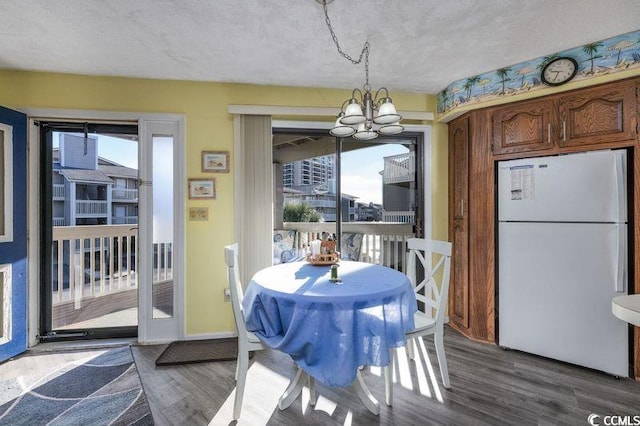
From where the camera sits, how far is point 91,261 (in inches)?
144

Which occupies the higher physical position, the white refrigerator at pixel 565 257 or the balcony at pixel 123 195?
the balcony at pixel 123 195

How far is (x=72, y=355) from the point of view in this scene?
2.55 meters

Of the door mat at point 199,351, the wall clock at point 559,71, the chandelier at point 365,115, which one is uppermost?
the wall clock at point 559,71

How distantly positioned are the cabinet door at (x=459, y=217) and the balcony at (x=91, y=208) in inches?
158

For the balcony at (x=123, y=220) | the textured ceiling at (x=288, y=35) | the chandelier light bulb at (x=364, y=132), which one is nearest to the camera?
the textured ceiling at (x=288, y=35)

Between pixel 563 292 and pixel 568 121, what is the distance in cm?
135

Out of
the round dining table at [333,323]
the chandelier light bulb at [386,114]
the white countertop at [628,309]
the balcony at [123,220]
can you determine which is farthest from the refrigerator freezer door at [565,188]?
the balcony at [123,220]

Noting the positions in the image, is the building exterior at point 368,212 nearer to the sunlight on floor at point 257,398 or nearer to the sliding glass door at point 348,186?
the sliding glass door at point 348,186

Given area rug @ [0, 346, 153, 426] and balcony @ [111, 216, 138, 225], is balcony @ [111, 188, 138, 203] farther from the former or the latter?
area rug @ [0, 346, 153, 426]

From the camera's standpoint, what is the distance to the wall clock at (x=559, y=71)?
2.30 meters

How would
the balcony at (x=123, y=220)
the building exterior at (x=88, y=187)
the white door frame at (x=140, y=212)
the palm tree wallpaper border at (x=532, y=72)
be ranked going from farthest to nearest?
the balcony at (x=123, y=220) → the building exterior at (x=88, y=187) → the white door frame at (x=140, y=212) → the palm tree wallpaper border at (x=532, y=72)

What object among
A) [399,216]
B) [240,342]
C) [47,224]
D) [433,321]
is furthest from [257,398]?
[47,224]

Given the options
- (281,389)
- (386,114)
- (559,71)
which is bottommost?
(281,389)

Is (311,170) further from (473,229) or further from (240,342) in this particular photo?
(240,342)
